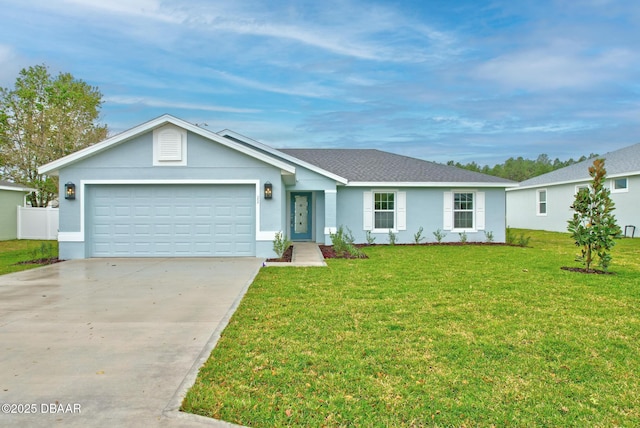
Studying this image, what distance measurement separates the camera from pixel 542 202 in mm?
26156

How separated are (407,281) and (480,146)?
2652cm

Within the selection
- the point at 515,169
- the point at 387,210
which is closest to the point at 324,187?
the point at 387,210

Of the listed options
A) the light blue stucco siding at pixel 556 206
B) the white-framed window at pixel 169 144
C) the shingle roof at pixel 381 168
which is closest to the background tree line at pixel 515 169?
the light blue stucco siding at pixel 556 206

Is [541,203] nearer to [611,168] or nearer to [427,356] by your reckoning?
[611,168]

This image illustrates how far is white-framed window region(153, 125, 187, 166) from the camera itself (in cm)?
1235

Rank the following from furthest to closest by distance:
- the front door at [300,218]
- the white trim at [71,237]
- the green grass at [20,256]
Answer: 1. the front door at [300,218]
2. the white trim at [71,237]
3. the green grass at [20,256]

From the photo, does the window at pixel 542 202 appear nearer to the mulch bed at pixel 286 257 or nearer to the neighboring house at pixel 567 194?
the neighboring house at pixel 567 194

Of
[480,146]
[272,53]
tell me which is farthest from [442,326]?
[480,146]

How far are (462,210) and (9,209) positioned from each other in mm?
21553

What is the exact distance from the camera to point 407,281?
878 cm

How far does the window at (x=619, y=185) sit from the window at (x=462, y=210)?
897cm

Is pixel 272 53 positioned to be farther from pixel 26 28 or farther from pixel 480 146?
pixel 480 146

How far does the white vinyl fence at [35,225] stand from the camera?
69.7ft

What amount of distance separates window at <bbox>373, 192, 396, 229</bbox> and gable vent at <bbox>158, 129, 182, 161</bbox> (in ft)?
27.0
